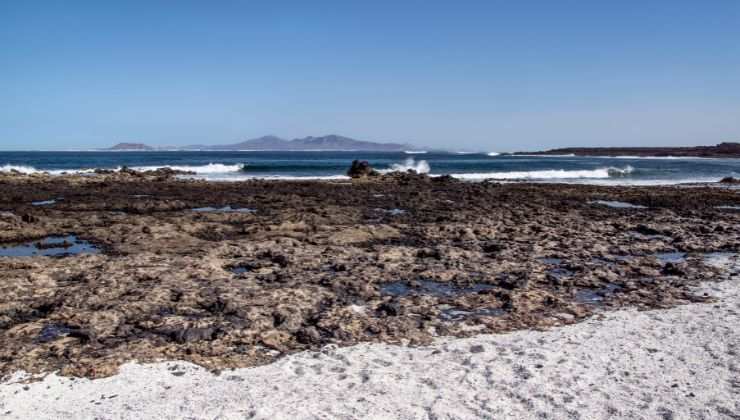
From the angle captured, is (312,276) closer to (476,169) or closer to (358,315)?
(358,315)

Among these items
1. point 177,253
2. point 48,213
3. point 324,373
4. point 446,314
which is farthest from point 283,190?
point 324,373

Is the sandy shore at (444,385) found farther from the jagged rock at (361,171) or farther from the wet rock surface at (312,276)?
the jagged rock at (361,171)

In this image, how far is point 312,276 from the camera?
880cm

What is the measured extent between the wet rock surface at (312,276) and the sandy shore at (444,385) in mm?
343

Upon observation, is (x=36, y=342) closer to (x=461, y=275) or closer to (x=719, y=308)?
(x=461, y=275)

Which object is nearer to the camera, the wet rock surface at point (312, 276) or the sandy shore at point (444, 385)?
the sandy shore at point (444, 385)

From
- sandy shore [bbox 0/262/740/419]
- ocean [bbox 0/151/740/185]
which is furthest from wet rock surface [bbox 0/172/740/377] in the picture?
ocean [bbox 0/151/740/185]

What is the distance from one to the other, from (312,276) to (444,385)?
410 cm

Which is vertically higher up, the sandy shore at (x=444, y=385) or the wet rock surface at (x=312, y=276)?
the wet rock surface at (x=312, y=276)

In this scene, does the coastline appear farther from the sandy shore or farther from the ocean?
the ocean

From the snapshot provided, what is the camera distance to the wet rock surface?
6.20 metres

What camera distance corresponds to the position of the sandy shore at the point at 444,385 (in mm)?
4570

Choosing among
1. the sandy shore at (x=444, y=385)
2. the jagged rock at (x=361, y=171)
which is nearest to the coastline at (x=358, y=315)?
the sandy shore at (x=444, y=385)

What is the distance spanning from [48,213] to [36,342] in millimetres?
10752
